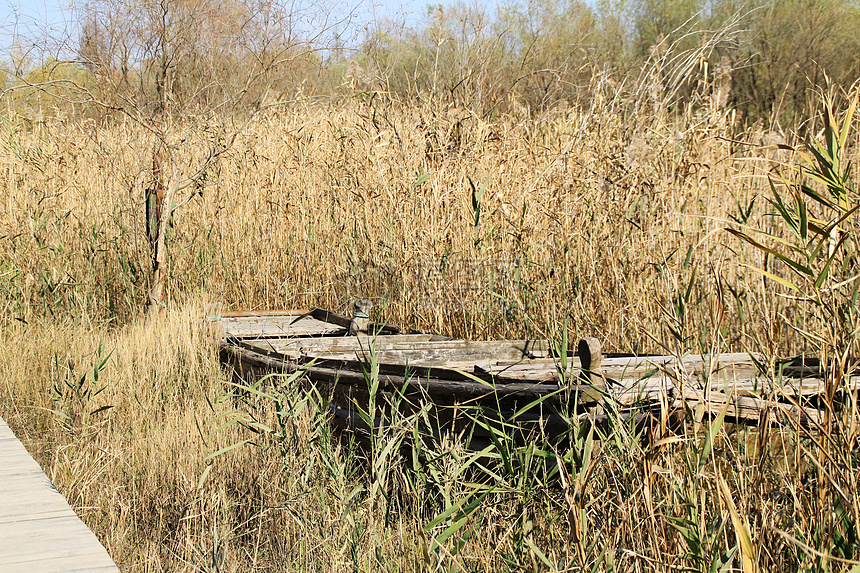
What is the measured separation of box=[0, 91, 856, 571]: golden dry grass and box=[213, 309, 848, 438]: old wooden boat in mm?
140

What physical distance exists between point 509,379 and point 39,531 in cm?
174

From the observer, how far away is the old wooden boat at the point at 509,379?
2.44m

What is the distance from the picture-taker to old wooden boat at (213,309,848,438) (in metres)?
2.44

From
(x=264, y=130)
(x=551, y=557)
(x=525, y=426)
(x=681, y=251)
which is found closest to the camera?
(x=551, y=557)

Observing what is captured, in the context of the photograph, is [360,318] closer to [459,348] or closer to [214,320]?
[214,320]

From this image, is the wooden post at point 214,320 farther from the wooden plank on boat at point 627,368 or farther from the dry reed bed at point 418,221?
the wooden plank on boat at point 627,368

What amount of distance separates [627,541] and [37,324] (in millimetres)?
4862

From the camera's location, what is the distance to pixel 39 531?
235 cm

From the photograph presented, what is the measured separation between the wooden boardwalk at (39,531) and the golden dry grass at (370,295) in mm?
289

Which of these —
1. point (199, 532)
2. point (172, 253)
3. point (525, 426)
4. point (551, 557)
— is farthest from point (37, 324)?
point (551, 557)

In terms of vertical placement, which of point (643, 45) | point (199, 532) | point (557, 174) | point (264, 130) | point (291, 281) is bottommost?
point (199, 532)

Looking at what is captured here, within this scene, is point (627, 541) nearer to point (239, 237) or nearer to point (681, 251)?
point (681, 251)

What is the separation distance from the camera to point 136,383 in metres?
4.55

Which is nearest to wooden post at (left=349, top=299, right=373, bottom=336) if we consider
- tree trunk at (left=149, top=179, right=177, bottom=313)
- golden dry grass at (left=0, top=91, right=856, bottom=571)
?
golden dry grass at (left=0, top=91, right=856, bottom=571)
